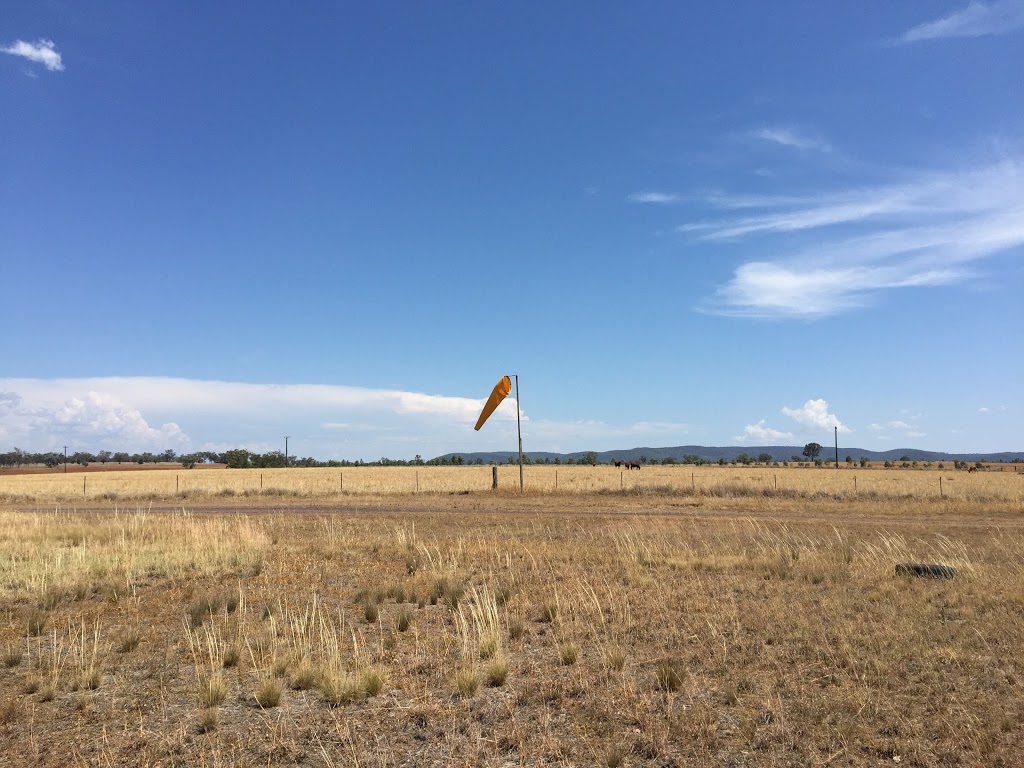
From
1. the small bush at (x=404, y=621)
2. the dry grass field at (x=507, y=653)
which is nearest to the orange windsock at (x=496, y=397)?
the dry grass field at (x=507, y=653)

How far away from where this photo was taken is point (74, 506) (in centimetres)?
3562

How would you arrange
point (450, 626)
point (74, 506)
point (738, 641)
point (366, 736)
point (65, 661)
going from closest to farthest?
point (366, 736), point (65, 661), point (738, 641), point (450, 626), point (74, 506)

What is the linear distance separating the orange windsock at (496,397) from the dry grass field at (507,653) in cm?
2530

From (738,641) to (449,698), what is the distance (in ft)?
14.3

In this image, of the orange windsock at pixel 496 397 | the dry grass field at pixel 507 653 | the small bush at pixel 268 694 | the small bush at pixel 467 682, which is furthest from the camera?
the orange windsock at pixel 496 397

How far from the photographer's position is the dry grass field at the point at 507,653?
21.5 feet

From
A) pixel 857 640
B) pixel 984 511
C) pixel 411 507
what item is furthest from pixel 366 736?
pixel 984 511

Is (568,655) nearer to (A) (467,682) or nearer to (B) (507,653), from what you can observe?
(B) (507,653)

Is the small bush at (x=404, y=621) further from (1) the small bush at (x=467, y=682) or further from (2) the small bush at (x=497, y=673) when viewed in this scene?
(1) the small bush at (x=467, y=682)

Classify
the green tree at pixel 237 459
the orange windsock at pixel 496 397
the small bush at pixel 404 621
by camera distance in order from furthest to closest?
the green tree at pixel 237 459
the orange windsock at pixel 496 397
the small bush at pixel 404 621

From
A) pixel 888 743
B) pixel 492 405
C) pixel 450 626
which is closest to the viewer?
pixel 888 743

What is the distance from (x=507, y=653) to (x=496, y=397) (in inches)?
1407

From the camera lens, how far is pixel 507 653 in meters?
9.45

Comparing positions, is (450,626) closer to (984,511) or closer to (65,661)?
(65,661)
